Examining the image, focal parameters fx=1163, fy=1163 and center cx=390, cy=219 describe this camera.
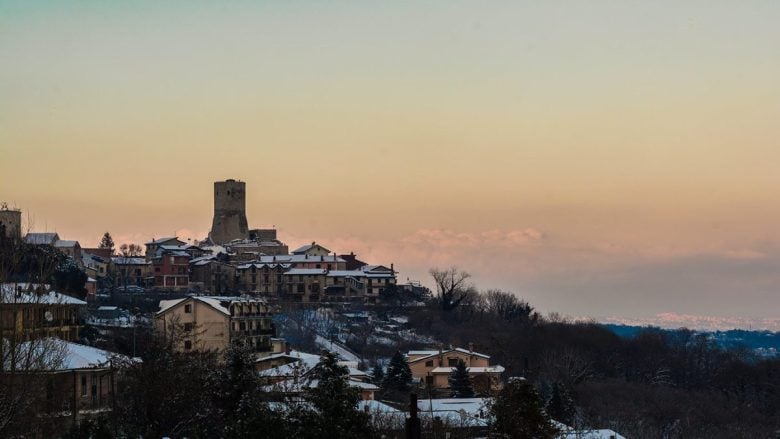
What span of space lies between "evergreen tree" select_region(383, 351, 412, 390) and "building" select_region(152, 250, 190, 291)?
38.1 metres

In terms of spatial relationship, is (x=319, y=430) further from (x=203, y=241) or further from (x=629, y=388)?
(x=203, y=241)

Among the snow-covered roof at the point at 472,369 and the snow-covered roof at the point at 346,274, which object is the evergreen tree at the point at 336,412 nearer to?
the snow-covered roof at the point at 472,369

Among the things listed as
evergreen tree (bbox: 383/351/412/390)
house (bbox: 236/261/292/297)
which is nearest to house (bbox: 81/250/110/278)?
house (bbox: 236/261/292/297)

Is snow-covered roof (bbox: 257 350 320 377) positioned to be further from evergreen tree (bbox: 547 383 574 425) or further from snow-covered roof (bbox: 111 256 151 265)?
snow-covered roof (bbox: 111 256 151 265)

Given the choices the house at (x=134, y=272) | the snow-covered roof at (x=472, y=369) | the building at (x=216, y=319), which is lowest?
the snow-covered roof at (x=472, y=369)

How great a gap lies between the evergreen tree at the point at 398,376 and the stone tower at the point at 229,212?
60.6 metres

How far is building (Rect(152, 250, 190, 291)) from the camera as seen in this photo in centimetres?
9386

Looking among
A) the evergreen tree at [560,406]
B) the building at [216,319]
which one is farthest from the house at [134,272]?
the evergreen tree at [560,406]

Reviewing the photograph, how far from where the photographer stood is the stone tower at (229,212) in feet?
387

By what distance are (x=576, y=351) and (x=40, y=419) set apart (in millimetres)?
55944

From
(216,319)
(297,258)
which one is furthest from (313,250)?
(216,319)

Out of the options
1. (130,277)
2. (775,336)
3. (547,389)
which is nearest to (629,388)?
(547,389)

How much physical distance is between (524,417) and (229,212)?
311ft

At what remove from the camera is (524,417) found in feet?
84.6
